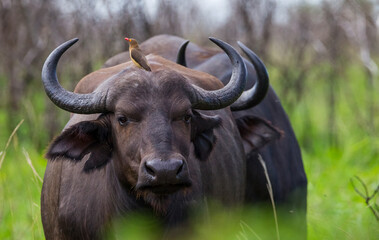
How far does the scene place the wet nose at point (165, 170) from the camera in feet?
11.8

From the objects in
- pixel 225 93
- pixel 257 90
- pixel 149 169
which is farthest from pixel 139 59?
pixel 257 90

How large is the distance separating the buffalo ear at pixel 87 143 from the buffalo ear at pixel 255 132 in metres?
1.69

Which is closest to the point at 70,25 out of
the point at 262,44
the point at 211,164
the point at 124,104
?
the point at 262,44

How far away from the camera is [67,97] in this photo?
4117 millimetres

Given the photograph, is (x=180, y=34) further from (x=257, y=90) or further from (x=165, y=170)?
(x=165, y=170)

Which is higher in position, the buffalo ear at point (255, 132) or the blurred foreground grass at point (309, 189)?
the buffalo ear at point (255, 132)

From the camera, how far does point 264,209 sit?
6109mm

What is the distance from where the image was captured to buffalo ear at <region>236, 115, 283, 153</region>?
5531mm

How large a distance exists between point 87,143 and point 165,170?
2.76 ft

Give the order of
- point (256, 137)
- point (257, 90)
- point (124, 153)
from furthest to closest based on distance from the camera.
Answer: point (256, 137), point (257, 90), point (124, 153)

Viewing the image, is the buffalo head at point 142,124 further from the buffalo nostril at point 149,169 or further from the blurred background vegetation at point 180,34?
the blurred background vegetation at point 180,34

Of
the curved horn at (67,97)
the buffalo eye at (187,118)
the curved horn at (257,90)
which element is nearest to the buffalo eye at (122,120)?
the curved horn at (67,97)

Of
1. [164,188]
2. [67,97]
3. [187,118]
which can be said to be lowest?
[164,188]

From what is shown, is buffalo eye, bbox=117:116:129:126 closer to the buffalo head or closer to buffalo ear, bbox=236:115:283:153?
the buffalo head
